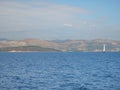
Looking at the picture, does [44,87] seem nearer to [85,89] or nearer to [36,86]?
[36,86]

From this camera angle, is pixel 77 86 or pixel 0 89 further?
pixel 77 86

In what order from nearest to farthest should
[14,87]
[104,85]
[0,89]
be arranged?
[0,89], [14,87], [104,85]

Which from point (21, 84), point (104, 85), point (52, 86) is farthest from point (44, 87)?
point (104, 85)

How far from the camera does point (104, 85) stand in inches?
1986

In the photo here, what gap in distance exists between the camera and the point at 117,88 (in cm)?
4631

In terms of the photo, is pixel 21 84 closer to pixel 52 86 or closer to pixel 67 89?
pixel 52 86

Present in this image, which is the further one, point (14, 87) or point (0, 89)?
point (14, 87)

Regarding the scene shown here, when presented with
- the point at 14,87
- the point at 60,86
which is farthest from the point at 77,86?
the point at 14,87

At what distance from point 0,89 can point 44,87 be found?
7.03m

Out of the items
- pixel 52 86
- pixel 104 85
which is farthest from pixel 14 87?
pixel 104 85

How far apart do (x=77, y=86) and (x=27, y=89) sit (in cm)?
844

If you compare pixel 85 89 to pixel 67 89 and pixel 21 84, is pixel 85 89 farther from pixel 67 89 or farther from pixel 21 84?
pixel 21 84

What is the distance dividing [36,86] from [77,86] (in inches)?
258

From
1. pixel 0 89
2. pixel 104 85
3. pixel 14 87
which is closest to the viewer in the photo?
pixel 0 89
